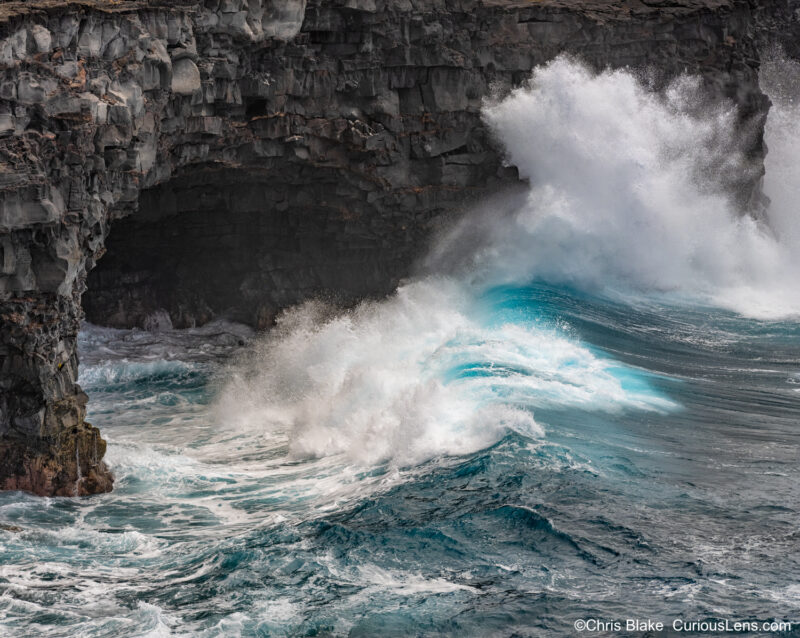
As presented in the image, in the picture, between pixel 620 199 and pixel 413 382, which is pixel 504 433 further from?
pixel 620 199

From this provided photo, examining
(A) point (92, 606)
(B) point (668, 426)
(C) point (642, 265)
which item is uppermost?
(C) point (642, 265)

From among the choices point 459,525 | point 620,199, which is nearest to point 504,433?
point 459,525

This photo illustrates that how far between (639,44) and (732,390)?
9.82m

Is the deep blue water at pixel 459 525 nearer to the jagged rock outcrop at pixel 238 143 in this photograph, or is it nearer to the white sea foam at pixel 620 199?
the jagged rock outcrop at pixel 238 143

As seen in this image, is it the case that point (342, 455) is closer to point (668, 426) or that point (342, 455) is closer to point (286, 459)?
point (286, 459)

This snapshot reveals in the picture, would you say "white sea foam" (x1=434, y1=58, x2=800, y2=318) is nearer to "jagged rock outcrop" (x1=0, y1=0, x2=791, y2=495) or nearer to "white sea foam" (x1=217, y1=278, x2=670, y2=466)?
"jagged rock outcrop" (x1=0, y1=0, x2=791, y2=495)

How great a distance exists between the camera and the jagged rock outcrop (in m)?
15.3

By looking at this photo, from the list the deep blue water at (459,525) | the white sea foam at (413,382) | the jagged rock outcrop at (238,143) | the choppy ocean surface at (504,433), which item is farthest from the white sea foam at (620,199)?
the deep blue water at (459,525)

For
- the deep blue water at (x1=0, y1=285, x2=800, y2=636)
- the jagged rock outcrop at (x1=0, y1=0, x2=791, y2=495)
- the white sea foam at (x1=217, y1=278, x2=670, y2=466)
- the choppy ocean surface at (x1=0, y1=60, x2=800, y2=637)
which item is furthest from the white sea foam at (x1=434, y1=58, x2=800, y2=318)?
the deep blue water at (x1=0, y1=285, x2=800, y2=636)

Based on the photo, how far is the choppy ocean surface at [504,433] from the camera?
1193 cm

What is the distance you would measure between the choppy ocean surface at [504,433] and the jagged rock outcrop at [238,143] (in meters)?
0.91

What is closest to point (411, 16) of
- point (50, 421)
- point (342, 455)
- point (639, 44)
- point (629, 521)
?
point (639, 44)

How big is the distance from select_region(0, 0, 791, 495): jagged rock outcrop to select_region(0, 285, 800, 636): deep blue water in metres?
2.31

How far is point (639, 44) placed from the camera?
25.1m
